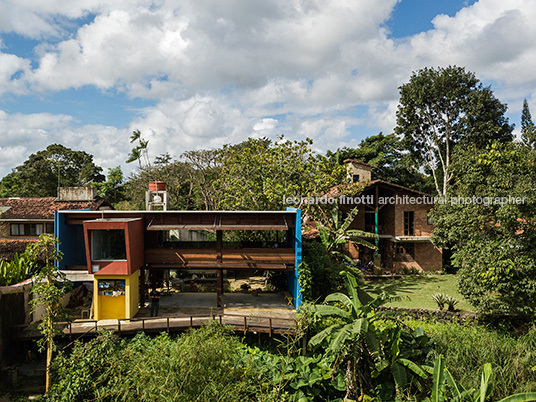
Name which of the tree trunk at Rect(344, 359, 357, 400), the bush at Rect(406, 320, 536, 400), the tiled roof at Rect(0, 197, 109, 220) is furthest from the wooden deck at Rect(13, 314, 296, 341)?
the tiled roof at Rect(0, 197, 109, 220)

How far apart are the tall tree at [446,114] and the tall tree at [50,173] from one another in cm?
4084

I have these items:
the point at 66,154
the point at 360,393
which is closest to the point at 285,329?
the point at 360,393

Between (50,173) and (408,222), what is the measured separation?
4608 cm

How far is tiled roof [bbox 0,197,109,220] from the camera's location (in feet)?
86.3

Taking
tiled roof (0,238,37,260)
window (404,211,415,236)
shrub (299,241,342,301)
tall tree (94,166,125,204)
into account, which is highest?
tall tree (94,166,125,204)

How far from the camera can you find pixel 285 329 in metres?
15.4

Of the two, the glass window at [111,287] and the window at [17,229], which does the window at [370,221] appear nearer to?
the glass window at [111,287]

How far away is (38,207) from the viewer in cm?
2761

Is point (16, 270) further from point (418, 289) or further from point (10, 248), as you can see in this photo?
point (418, 289)

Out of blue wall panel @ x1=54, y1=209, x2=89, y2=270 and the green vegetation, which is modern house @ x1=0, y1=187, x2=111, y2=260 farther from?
the green vegetation

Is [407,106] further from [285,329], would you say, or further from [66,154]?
[66,154]

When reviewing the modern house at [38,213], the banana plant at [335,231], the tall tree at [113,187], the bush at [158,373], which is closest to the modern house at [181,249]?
the banana plant at [335,231]

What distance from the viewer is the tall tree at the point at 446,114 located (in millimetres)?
31672

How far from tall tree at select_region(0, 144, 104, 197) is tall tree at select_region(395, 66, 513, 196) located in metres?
40.8
